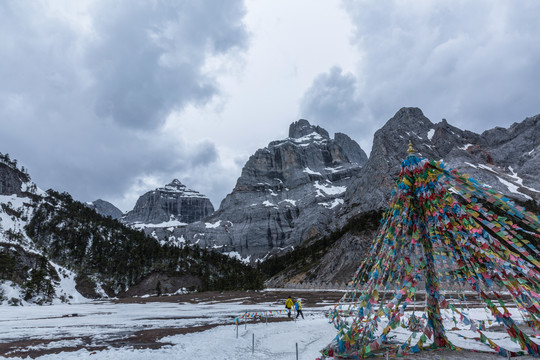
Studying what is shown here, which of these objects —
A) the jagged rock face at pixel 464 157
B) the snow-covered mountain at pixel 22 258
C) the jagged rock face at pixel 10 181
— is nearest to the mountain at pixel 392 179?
the jagged rock face at pixel 464 157

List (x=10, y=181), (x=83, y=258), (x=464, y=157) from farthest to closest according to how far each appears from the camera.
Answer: (x=464, y=157) → (x=10, y=181) → (x=83, y=258)

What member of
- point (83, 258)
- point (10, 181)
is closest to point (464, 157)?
point (83, 258)

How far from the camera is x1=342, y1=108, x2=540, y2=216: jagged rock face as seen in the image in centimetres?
13850

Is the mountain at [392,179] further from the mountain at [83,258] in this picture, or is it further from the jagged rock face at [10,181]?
the jagged rock face at [10,181]

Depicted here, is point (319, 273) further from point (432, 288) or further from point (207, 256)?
point (432, 288)

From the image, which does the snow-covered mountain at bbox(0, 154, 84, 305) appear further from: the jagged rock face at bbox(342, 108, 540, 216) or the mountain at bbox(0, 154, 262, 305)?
the jagged rock face at bbox(342, 108, 540, 216)

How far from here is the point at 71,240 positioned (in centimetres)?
12156

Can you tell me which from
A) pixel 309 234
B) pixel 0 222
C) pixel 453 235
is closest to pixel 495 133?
pixel 309 234

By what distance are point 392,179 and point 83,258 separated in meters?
137

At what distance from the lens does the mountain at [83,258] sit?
295 feet

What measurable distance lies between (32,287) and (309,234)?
151995 millimetres

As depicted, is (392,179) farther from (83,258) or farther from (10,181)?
(10,181)

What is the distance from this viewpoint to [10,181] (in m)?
143

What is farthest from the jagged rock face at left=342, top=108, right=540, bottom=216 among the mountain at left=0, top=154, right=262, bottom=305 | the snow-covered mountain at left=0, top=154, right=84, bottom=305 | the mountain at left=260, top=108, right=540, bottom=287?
the snow-covered mountain at left=0, top=154, right=84, bottom=305
